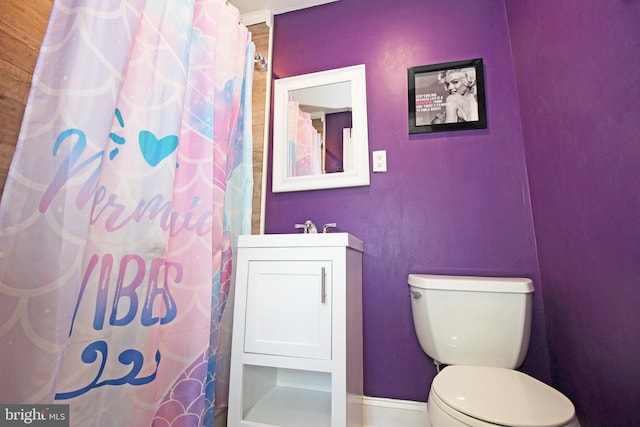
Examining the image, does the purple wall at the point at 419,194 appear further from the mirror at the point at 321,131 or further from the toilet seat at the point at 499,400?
the toilet seat at the point at 499,400

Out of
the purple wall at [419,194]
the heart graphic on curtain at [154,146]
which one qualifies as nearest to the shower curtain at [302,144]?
the purple wall at [419,194]

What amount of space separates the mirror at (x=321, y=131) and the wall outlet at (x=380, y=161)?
1.7 inches

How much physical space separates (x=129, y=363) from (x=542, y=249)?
151 centimetres

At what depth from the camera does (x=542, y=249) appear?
3.82ft

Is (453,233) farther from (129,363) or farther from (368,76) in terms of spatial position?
(129,363)

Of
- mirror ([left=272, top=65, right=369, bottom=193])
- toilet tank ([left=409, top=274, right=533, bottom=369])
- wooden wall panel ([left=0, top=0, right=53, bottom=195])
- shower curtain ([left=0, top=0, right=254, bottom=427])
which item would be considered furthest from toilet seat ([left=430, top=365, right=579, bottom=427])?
wooden wall panel ([left=0, top=0, right=53, bottom=195])

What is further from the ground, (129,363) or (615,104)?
(615,104)

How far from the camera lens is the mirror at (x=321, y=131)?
150cm

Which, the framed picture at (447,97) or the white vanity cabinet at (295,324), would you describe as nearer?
the white vanity cabinet at (295,324)

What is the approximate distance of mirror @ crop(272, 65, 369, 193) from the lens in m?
1.50

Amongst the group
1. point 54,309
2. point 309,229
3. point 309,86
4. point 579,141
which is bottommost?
point 54,309

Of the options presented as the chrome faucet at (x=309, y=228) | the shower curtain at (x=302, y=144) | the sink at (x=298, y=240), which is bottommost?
the sink at (x=298, y=240)

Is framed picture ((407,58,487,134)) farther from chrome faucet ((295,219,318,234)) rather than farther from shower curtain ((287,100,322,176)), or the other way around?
chrome faucet ((295,219,318,234))

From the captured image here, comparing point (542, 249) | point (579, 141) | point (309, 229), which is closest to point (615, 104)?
point (579, 141)
